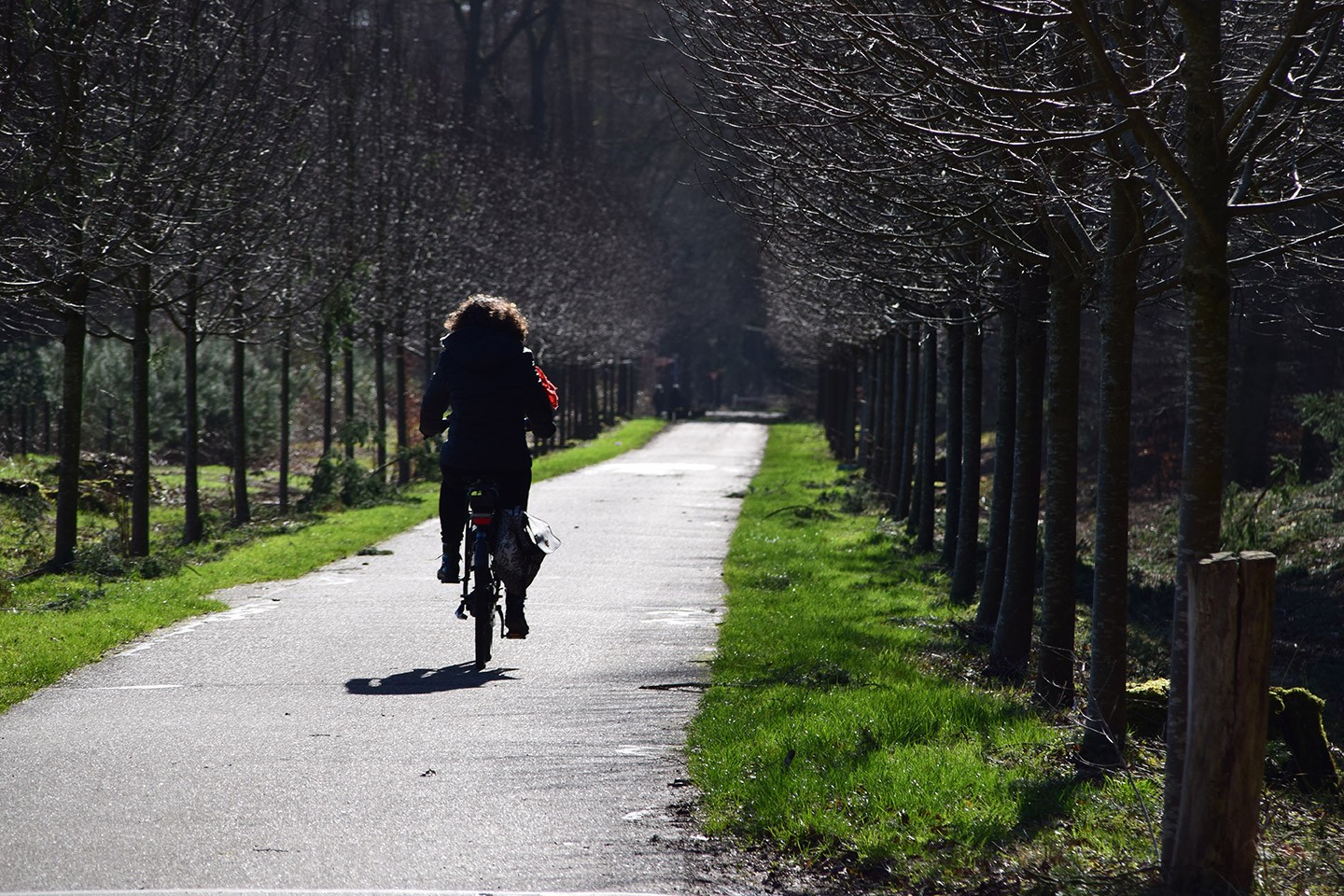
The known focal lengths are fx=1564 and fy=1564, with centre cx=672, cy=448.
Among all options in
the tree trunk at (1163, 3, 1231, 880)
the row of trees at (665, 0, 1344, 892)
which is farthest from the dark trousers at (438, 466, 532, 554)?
the tree trunk at (1163, 3, 1231, 880)

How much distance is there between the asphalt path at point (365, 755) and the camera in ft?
16.1

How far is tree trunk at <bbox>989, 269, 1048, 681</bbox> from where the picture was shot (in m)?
9.47

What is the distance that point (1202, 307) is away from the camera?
5.17 m

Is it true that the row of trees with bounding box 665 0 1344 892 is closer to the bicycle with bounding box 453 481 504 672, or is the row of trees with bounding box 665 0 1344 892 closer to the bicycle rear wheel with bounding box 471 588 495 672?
the bicycle with bounding box 453 481 504 672

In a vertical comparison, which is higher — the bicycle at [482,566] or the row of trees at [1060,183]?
the row of trees at [1060,183]

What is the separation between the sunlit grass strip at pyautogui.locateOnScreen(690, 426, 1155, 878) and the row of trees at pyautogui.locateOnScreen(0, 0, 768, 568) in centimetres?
360

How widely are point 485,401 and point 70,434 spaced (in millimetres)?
7378

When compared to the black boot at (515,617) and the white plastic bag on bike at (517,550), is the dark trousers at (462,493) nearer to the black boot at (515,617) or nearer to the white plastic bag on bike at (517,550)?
the white plastic bag on bike at (517,550)

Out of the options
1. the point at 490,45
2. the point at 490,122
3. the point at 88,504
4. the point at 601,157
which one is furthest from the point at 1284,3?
the point at 490,45

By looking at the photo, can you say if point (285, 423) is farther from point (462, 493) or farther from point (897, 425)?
point (462, 493)

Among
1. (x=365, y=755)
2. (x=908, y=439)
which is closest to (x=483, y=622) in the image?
(x=365, y=755)

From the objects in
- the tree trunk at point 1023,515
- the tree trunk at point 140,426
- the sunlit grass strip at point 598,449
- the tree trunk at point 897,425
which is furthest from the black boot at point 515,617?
the sunlit grass strip at point 598,449

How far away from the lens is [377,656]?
29.8 feet

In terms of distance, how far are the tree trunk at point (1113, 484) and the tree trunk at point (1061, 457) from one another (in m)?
1.02
